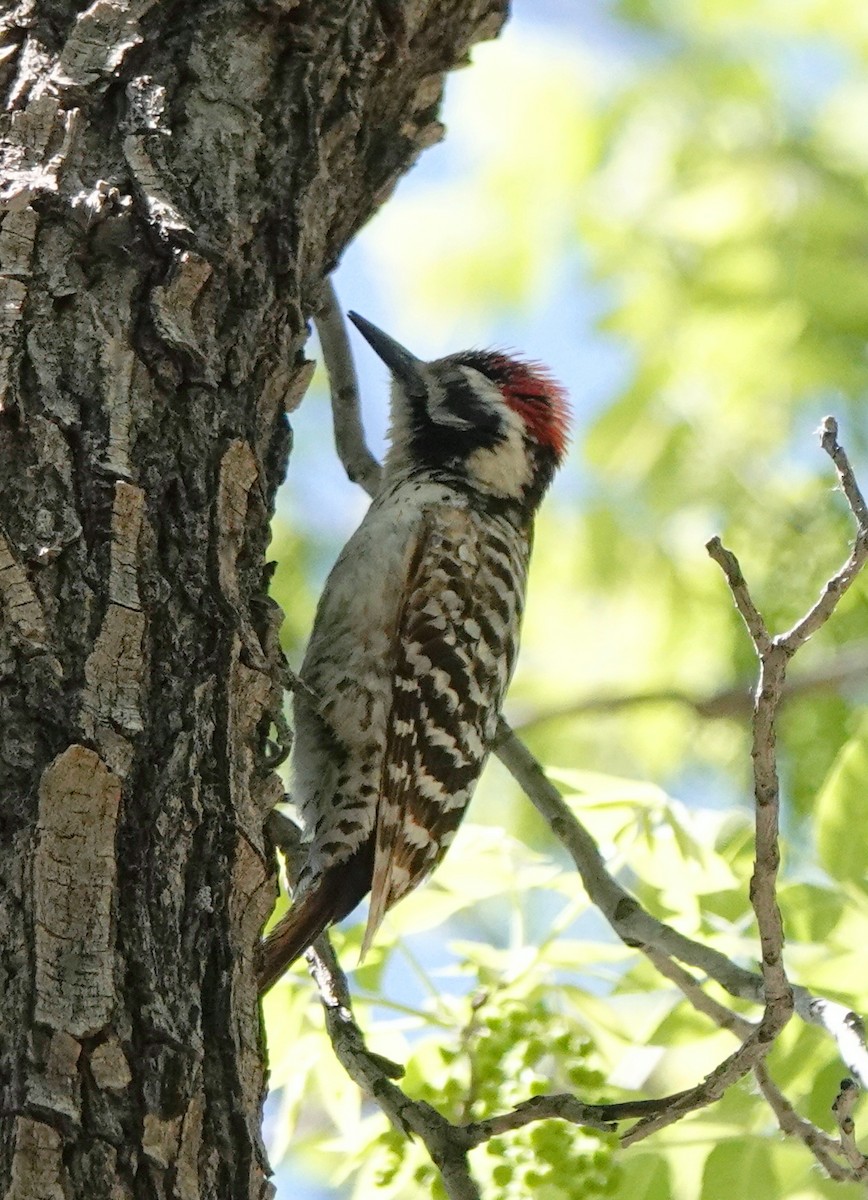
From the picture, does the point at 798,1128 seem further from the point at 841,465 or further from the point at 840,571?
the point at 841,465

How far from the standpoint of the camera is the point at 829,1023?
2434 millimetres

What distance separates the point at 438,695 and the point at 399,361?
54.7 inches

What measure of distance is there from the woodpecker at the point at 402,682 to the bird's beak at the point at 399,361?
0.50ft

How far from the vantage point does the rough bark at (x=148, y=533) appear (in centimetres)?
185

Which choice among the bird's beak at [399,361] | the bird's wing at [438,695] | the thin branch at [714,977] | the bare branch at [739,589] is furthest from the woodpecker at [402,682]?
the bare branch at [739,589]

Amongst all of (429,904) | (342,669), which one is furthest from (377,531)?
(429,904)

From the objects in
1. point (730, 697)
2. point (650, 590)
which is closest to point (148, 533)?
point (730, 697)

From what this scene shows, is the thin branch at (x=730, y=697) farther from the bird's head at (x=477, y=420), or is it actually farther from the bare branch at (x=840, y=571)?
the bare branch at (x=840, y=571)

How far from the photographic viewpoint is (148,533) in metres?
2.26

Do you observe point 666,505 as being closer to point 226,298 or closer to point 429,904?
point 429,904

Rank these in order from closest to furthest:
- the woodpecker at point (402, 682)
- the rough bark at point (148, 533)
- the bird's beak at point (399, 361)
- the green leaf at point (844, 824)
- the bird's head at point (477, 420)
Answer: the rough bark at point (148, 533), the green leaf at point (844, 824), the woodpecker at point (402, 682), the bird's head at point (477, 420), the bird's beak at point (399, 361)

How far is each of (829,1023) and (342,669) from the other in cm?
192

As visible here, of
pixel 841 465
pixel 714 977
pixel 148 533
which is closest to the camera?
pixel 148 533

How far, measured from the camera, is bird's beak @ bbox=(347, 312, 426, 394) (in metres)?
4.73
